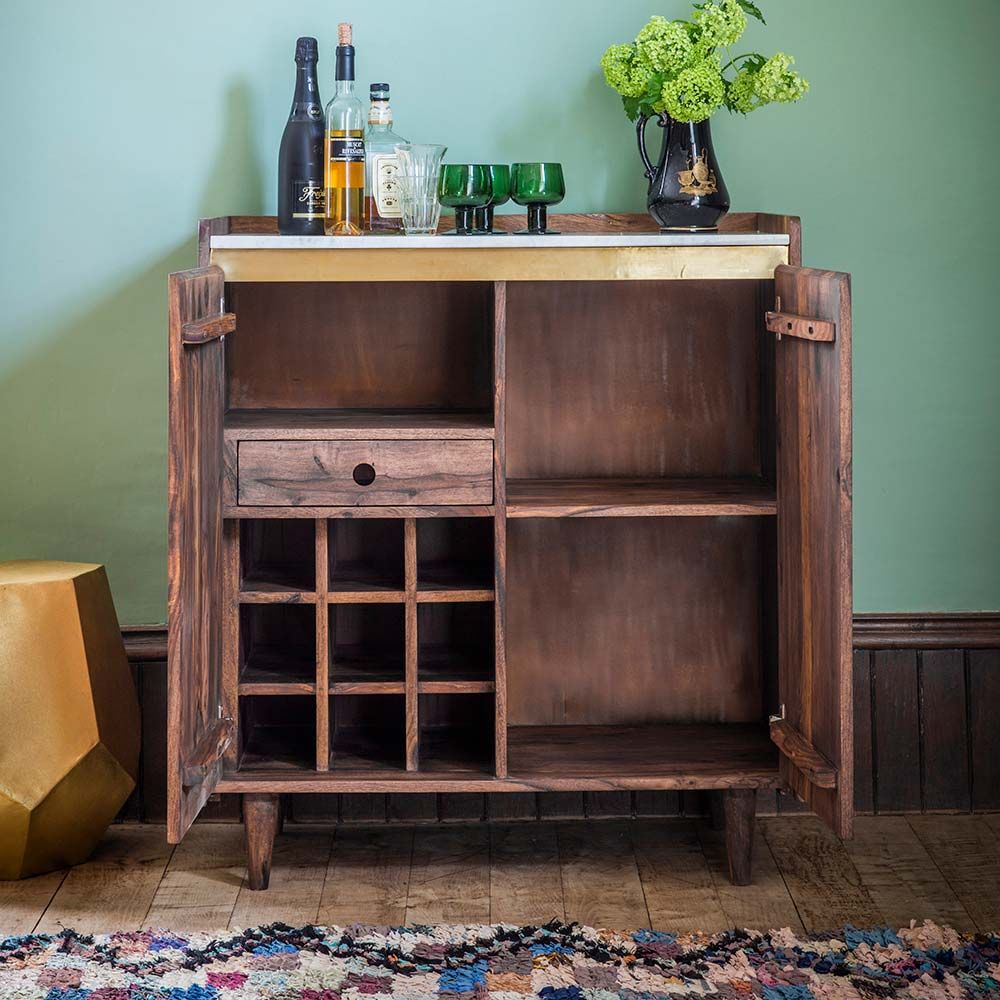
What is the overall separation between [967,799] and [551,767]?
86cm

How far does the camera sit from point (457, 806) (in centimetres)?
261

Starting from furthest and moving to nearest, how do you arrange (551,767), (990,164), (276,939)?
(990,164), (551,767), (276,939)

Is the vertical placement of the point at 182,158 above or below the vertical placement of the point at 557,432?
above

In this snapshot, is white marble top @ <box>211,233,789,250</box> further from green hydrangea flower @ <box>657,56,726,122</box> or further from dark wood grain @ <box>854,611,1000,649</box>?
dark wood grain @ <box>854,611,1000,649</box>

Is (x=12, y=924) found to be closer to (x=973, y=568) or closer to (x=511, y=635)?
(x=511, y=635)

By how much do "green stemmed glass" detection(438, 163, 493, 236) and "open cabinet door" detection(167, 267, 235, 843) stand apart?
15.5 inches

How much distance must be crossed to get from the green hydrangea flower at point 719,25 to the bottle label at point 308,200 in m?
0.68

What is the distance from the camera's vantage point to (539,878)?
235 cm

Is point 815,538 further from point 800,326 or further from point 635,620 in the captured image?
point 635,620

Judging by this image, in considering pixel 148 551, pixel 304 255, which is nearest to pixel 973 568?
pixel 304 255

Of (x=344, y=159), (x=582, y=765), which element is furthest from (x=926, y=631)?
(x=344, y=159)

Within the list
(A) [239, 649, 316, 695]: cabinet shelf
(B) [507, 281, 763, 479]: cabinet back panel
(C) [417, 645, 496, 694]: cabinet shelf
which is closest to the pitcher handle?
(B) [507, 281, 763, 479]: cabinet back panel

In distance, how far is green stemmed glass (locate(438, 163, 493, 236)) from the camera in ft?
7.32

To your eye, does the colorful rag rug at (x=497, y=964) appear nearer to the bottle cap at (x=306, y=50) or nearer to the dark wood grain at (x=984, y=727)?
the dark wood grain at (x=984, y=727)
